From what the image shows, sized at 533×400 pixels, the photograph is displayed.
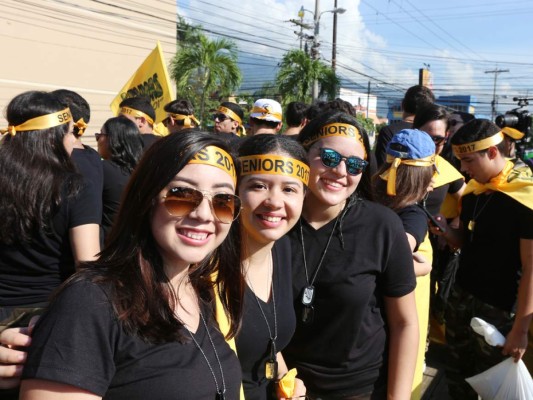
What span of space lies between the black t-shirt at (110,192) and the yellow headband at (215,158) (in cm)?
239

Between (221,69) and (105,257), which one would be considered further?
(221,69)

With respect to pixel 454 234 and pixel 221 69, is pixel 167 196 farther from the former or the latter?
pixel 221 69

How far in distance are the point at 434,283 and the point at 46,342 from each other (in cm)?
397

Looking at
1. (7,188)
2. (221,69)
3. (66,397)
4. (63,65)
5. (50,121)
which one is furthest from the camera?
(63,65)

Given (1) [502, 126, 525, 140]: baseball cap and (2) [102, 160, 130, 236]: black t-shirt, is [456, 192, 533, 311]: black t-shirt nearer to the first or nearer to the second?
(1) [502, 126, 525, 140]: baseball cap

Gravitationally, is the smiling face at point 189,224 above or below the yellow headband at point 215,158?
below

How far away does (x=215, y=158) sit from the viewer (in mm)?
1646

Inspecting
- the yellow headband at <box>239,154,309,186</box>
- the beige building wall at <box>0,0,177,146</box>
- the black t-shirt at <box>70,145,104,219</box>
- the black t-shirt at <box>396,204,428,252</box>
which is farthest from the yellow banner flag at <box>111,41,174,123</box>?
the beige building wall at <box>0,0,177,146</box>

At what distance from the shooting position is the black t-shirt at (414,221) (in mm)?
2729

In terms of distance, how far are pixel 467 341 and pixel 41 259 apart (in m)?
3.03

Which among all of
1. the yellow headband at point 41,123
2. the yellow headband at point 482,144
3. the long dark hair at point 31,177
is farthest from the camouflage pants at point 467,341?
the yellow headband at point 41,123

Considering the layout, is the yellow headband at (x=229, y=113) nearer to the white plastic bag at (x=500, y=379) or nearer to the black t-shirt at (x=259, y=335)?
the white plastic bag at (x=500, y=379)

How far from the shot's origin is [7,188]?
252cm

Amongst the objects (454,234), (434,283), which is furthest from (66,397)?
(434,283)
